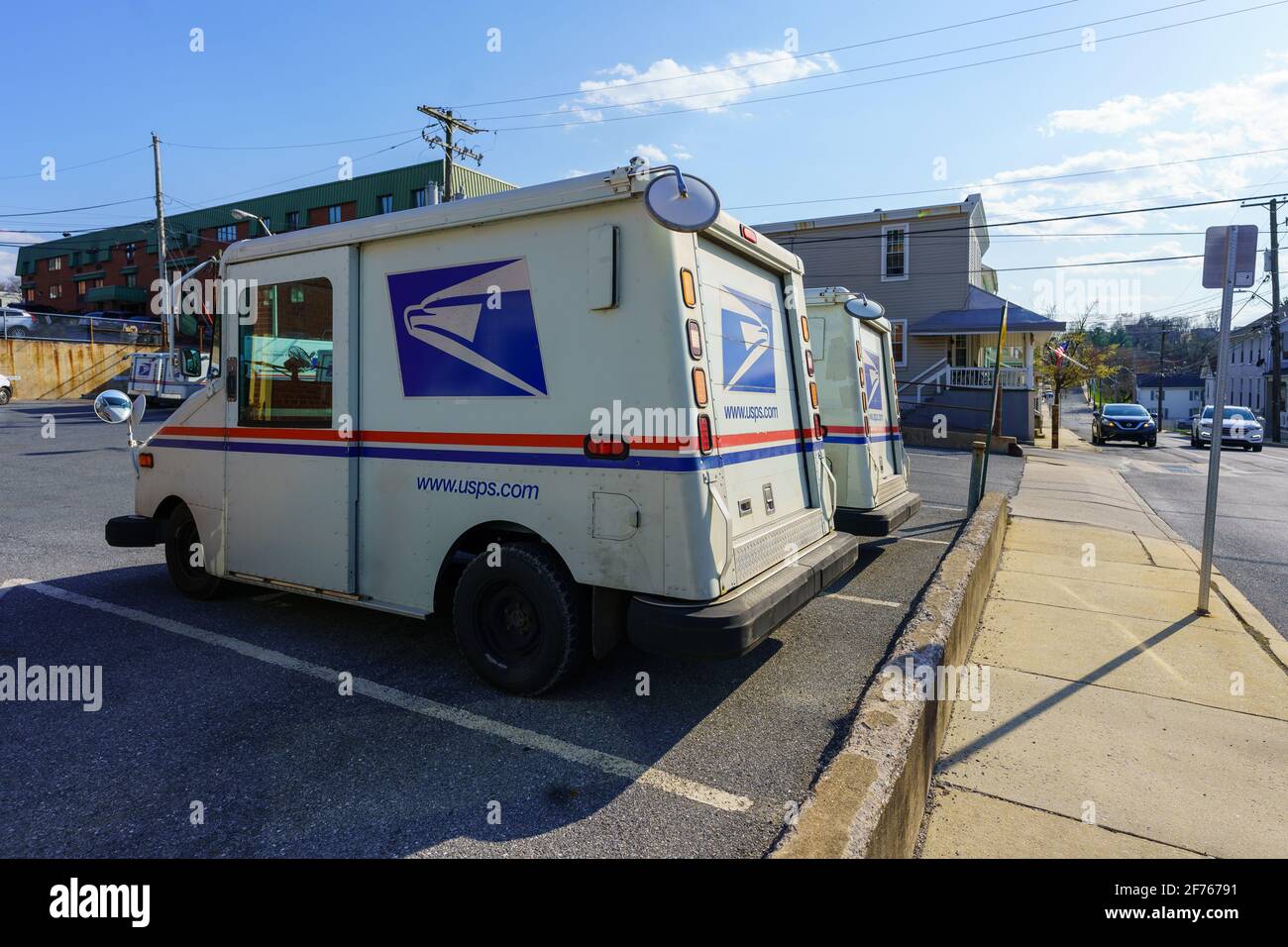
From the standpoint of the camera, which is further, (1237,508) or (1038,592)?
Answer: (1237,508)

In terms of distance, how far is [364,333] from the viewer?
4.47m

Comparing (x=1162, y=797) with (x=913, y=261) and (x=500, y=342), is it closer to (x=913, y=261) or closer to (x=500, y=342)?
(x=500, y=342)

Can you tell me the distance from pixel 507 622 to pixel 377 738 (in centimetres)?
87

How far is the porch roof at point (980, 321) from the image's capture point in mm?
22766

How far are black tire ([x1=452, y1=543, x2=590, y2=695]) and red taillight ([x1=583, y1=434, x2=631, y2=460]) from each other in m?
0.63

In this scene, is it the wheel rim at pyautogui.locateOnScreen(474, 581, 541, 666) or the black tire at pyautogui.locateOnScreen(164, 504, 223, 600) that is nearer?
the wheel rim at pyautogui.locateOnScreen(474, 581, 541, 666)

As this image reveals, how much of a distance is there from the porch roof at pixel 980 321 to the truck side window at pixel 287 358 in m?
22.3

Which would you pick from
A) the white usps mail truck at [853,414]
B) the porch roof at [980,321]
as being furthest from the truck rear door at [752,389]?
the porch roof at [980,321]

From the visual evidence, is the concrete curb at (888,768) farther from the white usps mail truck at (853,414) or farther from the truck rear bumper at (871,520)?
the white usps mail truck at (853,414)

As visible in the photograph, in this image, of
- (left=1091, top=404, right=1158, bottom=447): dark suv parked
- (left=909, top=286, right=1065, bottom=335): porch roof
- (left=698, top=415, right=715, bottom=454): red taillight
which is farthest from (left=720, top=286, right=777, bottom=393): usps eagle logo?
(left=1091, top=404, right=1158, bottom=447): dark suv parked

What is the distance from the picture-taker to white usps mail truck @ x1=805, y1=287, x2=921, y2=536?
7.14 metres

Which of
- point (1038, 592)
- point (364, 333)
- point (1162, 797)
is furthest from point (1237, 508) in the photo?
point (364, 333)

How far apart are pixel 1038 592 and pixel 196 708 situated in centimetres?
651

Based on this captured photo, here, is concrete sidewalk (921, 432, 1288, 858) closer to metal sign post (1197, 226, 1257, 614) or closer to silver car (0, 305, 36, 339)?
metal sign post (1197, 226, 1257, 614)
